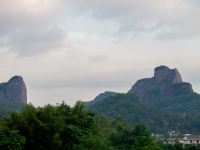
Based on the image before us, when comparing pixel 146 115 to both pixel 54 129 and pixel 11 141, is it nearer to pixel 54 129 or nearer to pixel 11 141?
pixel 54 129

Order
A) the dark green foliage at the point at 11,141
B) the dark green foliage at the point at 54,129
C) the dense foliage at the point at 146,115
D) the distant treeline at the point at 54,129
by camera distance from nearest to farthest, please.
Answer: the dark green foliage at the point at 11,141, the distant treeline at the point at 54,129, the dark green foliage at the point at 54,129, the dense foliage at the point at 146,115

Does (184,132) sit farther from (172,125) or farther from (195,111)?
(195,111)

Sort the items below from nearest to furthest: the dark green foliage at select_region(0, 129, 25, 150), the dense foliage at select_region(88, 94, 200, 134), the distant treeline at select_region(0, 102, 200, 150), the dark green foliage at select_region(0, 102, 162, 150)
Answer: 1. the dark green foliage at select_region(0, 129, 25, 150)
2. the distant treeline at select_region(0, 102, 200, 150)
3. the dark green foliage at select_region(0, 102, 162, 150)
4. the dense foliage at select_region(88, 94, 200, 134)

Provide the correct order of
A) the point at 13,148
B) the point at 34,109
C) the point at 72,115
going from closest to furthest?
the point at 13,148, the point at 34,109, the point at 72,115

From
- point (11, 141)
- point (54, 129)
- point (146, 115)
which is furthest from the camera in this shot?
point (146, 115)

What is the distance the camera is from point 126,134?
47.5 metres

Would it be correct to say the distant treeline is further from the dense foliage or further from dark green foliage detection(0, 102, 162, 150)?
the dense foliage

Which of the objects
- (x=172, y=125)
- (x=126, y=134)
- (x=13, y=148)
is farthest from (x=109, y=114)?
(x=13, y=148)

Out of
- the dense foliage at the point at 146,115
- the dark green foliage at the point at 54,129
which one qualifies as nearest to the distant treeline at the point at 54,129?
the dark green foliage at the point at 54,129

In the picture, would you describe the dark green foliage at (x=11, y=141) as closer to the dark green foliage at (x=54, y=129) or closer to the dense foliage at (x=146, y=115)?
the dark green foliage at (x=54, y=129)

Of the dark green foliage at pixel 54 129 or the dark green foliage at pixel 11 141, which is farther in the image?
the dark green foliage at pixel 54 129

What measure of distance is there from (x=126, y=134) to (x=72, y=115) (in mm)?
10866

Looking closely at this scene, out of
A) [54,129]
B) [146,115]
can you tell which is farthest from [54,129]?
[146,115]

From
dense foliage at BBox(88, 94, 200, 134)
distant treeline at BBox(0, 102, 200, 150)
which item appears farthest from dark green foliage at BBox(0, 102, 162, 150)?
dense foliage at BBox(88, 94, 200, 134)
